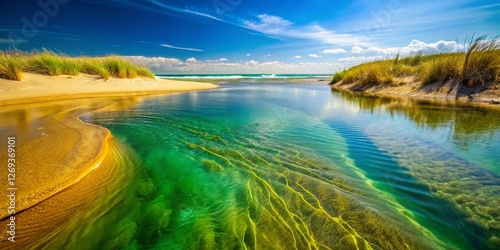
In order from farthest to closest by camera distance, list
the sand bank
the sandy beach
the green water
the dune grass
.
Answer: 1. the dune grass
2. the sand bank
3. the sandy beach
4. the green water

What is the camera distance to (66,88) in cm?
1103

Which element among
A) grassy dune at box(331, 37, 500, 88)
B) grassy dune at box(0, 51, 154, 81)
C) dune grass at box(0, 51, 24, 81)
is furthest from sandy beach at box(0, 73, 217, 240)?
grassy dune at box(331, 37, 500, 88)

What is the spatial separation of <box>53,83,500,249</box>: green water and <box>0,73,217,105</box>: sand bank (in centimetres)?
758

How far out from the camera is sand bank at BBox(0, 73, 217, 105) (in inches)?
344

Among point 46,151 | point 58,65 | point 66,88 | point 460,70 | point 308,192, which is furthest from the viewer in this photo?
point 58,65

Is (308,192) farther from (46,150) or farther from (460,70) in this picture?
(460,70)

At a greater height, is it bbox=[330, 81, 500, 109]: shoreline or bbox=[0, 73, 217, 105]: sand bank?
bbox=[0, 73, 217, 105]: sand bank

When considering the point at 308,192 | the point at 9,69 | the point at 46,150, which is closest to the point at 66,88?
the point at 9,69

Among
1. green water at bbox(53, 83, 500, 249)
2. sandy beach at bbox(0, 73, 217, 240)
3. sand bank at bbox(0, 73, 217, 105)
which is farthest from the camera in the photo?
sand bank at bbox(0, 73, 217, 105)

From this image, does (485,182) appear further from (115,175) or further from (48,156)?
(48,156)

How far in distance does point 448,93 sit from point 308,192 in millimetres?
10640

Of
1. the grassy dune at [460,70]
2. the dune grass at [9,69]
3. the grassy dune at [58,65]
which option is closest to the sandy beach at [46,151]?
the dune grass at [9,69]

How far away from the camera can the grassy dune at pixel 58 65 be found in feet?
31.2

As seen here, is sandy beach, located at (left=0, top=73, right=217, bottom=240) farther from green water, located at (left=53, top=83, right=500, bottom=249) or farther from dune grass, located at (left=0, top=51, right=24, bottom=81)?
dune grass, located at (left=0, top=51, right=24, bottom=81)
